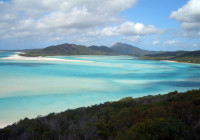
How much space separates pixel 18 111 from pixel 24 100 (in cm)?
241

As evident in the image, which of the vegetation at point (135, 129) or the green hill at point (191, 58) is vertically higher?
the green hill at point (191, 58)

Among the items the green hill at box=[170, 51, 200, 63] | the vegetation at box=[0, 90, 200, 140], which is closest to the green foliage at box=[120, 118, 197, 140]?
the vegetation at box=[0, 90, 200, 140]

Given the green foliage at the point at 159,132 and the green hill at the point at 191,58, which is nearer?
the green foliage at the point at 159,132

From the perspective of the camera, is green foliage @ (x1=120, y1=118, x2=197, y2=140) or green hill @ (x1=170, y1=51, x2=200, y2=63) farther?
green hill @ (x1=170, y1=51, x2=200, y2=63)

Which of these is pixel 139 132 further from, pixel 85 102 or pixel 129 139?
pixel 85 102

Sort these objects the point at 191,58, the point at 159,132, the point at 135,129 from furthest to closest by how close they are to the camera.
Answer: the point at 191,58 → the point at 135,129 → the point at 159,132

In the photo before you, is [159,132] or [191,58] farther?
[191,58]

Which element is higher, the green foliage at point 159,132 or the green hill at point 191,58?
the green hill at point 191,58

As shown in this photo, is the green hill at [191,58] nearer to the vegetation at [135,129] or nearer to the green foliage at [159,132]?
the vegetation at [135,129]

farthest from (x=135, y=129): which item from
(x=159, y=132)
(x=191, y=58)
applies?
(x=191, y=58)

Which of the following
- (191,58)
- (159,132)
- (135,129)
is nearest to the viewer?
(159,132)

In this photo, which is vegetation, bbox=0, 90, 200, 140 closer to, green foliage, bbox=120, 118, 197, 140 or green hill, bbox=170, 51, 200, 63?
green foliage, bbox=120, 118, 197, 140

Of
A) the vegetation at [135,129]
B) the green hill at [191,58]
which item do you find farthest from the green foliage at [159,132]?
the green hill at [191,58]

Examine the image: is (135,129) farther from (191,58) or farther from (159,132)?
(191,58)
